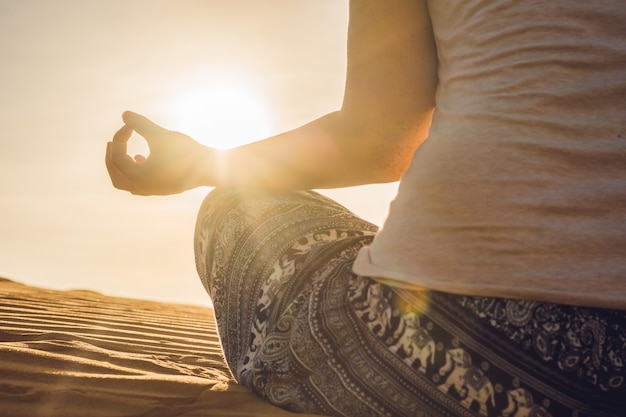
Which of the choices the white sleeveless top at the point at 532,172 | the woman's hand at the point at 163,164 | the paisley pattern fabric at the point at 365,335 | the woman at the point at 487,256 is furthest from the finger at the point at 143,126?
the white sleeveless top at the point at 532,172

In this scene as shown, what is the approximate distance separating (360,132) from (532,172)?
22.6 inches

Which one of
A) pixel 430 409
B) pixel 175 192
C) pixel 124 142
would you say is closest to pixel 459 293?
pixel 430 409

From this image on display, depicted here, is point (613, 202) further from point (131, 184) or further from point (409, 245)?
point (131, 184)

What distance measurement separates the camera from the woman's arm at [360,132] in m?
1.52

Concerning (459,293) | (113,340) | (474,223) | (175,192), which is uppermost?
(175,192)

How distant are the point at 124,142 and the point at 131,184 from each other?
0.14 metres

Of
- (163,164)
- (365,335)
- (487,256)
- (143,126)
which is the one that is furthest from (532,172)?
(143,126)

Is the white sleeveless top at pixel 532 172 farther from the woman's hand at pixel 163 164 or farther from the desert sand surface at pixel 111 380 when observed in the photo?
the woman's hand at pixel 163 164

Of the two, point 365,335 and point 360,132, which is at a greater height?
point 360,132

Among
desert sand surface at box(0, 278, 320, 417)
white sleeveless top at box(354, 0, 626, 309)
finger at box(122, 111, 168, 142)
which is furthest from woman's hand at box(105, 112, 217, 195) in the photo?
white sleeveless top at box(354, 0, 626, 309)

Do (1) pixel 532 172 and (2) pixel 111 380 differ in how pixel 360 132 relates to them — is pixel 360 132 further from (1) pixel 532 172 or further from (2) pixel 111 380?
(2) pixel 111 380

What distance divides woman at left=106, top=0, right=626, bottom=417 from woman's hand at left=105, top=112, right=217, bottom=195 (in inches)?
17.6

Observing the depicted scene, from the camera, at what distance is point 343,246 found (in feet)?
4.99

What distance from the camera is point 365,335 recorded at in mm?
1310
